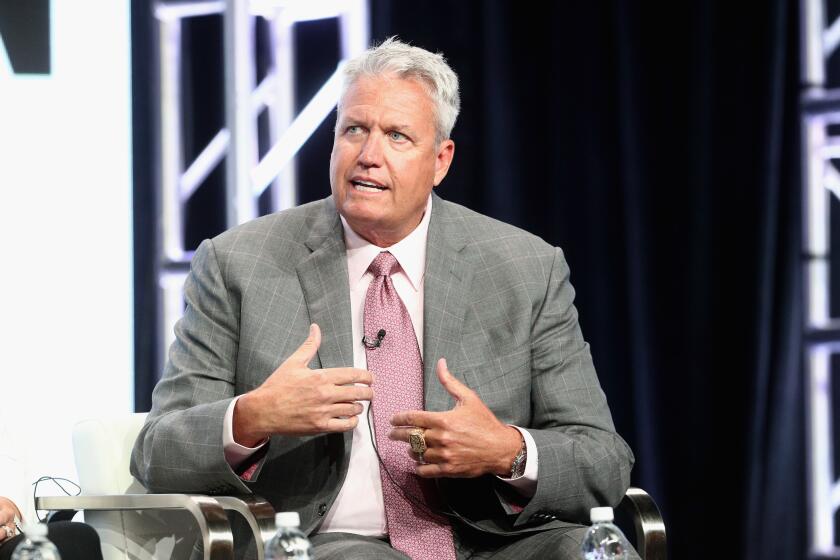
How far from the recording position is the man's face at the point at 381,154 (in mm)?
2678

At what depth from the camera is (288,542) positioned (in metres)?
2.05

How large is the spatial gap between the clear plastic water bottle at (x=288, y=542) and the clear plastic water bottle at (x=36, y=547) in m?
0.38

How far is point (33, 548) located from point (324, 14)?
2.82 m

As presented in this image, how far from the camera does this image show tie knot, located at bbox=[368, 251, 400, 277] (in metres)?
2.75

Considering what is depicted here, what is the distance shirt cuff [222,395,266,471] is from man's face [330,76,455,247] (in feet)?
1.87

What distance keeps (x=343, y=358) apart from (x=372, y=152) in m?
0.49

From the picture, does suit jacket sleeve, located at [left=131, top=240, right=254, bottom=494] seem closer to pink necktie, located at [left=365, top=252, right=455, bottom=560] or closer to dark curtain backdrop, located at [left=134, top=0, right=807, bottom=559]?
pink necktie, located at [left=365, top=252, right=455, bottom=560]

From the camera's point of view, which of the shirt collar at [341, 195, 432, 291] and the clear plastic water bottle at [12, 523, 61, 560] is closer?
the clear plastic water bottle at [12, 523, 61, 560]

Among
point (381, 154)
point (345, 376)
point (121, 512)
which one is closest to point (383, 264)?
point (381, 154)

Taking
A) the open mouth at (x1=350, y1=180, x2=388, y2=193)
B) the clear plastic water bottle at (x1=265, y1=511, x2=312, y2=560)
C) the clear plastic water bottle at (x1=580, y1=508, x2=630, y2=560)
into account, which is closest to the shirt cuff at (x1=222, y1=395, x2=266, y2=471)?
the clear plastic water bottle at (x1=265, y1=511, x2=312, y2=560)

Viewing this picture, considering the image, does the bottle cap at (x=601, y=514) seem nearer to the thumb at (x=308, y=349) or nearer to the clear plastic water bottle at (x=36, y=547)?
the thumb at (x=308, y=349)

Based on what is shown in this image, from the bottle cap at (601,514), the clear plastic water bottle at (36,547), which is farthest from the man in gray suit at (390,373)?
the clear plastic water bottle at (36,547)

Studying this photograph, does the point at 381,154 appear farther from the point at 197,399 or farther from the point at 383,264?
the point at 197,399

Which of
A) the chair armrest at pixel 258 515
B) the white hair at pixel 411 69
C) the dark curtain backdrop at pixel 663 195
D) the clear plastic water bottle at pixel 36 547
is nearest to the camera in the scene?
the clear plastic water bottle at pixel 36 547
